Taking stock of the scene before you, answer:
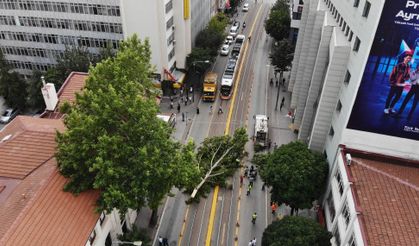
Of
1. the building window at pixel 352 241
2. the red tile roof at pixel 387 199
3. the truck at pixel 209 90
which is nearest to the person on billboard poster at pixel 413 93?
the red tile roof at pixel 387 199

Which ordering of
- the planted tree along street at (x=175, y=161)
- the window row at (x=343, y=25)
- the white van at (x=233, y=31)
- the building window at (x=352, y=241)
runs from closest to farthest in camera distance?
1. the building window at (x=352, y=241)
2. the planted tree along street at (x=175, y=161)
3. the window row at (x=343, y=25)
4. the white van at (x=233, y=31)

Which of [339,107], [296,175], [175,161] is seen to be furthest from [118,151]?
[339,107]

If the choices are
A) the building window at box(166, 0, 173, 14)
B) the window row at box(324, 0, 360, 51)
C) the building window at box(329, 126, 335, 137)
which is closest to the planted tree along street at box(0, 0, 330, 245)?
the building window at box(329, 126, 335, 137)

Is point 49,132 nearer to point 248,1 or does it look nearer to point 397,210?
point 397,210

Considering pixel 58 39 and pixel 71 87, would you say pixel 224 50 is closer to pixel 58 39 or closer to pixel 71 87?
pixel 58 39

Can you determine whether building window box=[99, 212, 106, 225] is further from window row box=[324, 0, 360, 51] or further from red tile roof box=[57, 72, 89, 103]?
window row box=[324, 0, 360, 51]

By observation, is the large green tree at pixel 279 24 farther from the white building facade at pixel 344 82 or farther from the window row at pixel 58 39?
the window row at pixel 58 39
